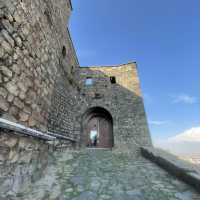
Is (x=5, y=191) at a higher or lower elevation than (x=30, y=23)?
lower

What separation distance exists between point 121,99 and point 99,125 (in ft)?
7.68

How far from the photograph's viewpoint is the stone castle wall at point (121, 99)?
333 inches

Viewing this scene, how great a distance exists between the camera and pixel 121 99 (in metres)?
9.54

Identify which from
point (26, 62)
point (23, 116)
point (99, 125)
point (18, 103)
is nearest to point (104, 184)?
point (23, 116)

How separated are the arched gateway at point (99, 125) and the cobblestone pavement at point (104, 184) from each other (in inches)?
207

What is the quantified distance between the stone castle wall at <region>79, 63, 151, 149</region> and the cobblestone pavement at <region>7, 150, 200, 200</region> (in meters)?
4.63

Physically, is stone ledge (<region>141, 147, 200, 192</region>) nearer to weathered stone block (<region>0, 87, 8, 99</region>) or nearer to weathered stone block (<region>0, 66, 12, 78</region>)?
weathered stone block (<region>0, 87, 8, 99</region>)

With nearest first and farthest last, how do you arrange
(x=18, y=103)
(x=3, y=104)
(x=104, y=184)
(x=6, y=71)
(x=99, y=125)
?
1. (x=3, y=104)
2. (x=6, y=71)
3. (x=18, y=103)
4. (x=104, y=184)
5. (x=99, y=125)

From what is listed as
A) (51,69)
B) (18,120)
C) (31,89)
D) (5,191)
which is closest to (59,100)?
(51,69)

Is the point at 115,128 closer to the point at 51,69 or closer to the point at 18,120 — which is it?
the point at 51,69

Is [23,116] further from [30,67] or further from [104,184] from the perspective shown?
[104,184]

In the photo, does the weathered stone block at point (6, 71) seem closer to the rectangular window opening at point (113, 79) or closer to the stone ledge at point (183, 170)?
the stone ledge at point (183, 170)

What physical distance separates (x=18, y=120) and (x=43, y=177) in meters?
1.40

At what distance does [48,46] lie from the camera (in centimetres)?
373
